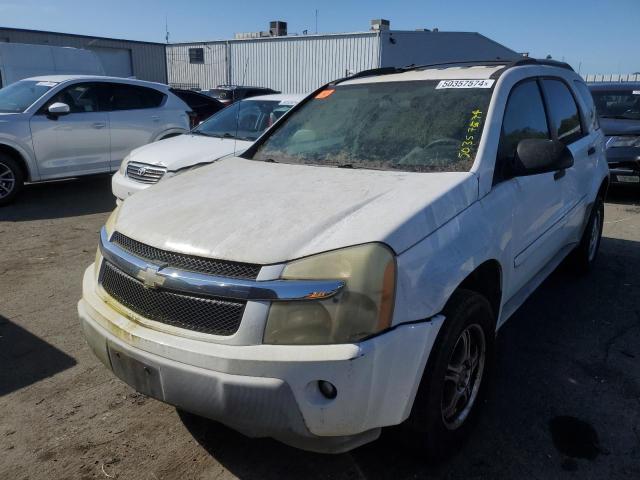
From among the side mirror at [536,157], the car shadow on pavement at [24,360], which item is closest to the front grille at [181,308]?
the car shadow on pavement at [24,360]

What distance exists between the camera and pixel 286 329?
6.48ft

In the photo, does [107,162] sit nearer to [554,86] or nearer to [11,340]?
[11,340]

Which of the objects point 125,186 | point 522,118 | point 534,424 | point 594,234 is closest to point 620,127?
point 594,234

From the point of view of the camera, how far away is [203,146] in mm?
6711

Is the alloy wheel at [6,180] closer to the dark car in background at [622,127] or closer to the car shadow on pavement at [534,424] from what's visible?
the car shadow on pavement at [534,424]

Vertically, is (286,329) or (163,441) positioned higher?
(286,329)

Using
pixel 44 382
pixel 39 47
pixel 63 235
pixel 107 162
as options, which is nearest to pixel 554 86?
pixel 44 382

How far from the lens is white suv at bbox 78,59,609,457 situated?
1.96 meters

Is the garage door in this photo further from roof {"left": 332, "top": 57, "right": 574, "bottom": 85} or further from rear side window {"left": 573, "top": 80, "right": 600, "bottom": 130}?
rear side window {"left": 573, "top": 80, "right": 600, "bottom": 130}

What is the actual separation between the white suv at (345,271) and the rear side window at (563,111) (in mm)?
524

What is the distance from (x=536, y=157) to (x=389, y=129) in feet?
2.75

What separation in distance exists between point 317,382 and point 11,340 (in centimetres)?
272

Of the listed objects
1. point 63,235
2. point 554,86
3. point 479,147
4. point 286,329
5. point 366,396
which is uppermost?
point 554,86

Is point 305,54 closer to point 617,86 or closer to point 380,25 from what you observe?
point 380,25
